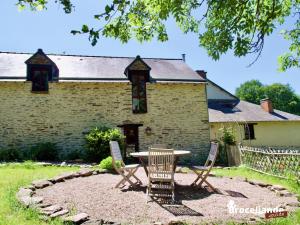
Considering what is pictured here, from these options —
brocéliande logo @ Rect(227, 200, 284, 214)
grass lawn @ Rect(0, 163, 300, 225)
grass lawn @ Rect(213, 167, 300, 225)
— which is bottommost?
brocéliande logo @ Rect(227, 200, 284, 214)

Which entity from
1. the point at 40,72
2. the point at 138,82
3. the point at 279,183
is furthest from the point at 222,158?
the point at 40,72

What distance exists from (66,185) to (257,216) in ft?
15.8

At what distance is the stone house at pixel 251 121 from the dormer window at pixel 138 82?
248 inches

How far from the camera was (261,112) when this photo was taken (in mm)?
25344

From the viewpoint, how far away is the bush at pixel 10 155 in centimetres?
1417

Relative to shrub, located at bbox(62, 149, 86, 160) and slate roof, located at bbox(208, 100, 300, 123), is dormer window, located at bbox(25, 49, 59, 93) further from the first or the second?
slate roof, located at bbox(208, 100, 300, 123)

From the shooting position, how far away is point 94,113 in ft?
53.9

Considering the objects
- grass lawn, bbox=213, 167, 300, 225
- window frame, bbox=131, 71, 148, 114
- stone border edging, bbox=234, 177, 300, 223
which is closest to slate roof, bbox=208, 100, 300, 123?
window frame, bbox=131, 71, 148, 114

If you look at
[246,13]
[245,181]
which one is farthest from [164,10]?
[245,181]

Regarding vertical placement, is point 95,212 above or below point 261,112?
below

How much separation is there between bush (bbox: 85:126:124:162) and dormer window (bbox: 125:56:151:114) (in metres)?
2.79

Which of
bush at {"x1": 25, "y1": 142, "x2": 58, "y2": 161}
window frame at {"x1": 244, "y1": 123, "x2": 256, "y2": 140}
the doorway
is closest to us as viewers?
bush at {"x1": 25, "y1": 142, "x2": 58, "y2": 161}

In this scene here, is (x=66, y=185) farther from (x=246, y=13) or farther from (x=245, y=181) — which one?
(x=246, y=13)

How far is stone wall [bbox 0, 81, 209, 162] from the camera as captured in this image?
15539 millimetres
